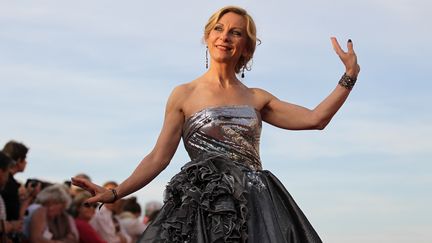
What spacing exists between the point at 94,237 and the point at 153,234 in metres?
5.06

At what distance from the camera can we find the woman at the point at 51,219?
9188 mm

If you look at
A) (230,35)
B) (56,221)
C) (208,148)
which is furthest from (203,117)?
(56,221)

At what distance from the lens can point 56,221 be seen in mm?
9531

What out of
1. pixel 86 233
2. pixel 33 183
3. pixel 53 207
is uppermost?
pixel 33 183

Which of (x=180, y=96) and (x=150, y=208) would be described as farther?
(x=150, y=208)

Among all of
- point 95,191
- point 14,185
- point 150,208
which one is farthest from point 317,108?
point 150,208

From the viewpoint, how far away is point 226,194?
16.4 feet

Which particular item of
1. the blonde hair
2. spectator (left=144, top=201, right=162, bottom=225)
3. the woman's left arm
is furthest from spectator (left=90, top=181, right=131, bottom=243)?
the woman's left arm

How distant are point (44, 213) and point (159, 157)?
4163 mm

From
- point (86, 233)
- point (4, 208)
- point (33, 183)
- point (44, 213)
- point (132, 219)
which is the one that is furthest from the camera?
point (132, 219)

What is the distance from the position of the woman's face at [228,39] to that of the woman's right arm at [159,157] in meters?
0.26

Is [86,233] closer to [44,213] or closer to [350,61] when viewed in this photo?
[44,213]

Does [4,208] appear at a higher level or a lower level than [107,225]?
higher

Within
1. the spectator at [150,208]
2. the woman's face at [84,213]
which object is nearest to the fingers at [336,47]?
the woman's face at [84,213]
